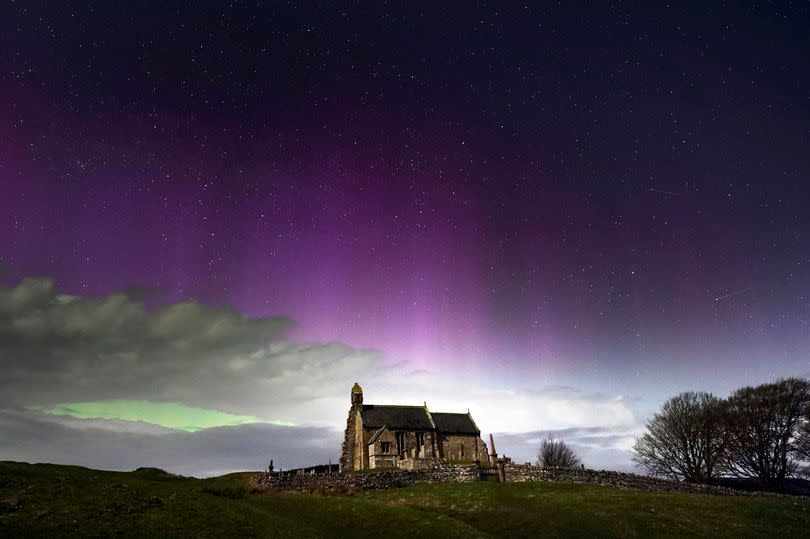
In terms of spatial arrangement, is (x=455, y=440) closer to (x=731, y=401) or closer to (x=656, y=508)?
(x=731, y=401)

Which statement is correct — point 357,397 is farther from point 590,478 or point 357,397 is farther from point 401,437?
point 590,478

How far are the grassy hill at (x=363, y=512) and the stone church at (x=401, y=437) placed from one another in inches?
1490

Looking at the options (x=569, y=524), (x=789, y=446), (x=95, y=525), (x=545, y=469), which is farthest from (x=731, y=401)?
(x=95, y=525)

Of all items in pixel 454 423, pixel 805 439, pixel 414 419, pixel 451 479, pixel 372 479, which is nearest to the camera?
pixel 372 479

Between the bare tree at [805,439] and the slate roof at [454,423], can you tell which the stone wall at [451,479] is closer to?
the bare tree at [805,439]

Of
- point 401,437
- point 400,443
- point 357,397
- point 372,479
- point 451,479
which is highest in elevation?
point 357,397

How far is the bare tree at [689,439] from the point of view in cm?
7469

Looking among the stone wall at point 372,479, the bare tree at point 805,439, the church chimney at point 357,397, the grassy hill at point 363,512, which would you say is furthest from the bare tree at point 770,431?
the church chimney at point 357,397

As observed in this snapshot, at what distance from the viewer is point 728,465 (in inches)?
2923

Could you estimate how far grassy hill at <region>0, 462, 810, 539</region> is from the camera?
75.3ft

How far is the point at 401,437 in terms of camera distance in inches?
3460

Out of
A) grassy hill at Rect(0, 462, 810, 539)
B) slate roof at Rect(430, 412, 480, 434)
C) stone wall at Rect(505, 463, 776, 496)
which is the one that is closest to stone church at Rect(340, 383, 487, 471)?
slate roof at Rect(430, 412, 480, 434)

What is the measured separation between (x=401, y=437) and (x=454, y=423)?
43.4 ft

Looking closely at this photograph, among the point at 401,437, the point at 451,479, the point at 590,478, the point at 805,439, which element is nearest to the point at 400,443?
the point at 401,437
